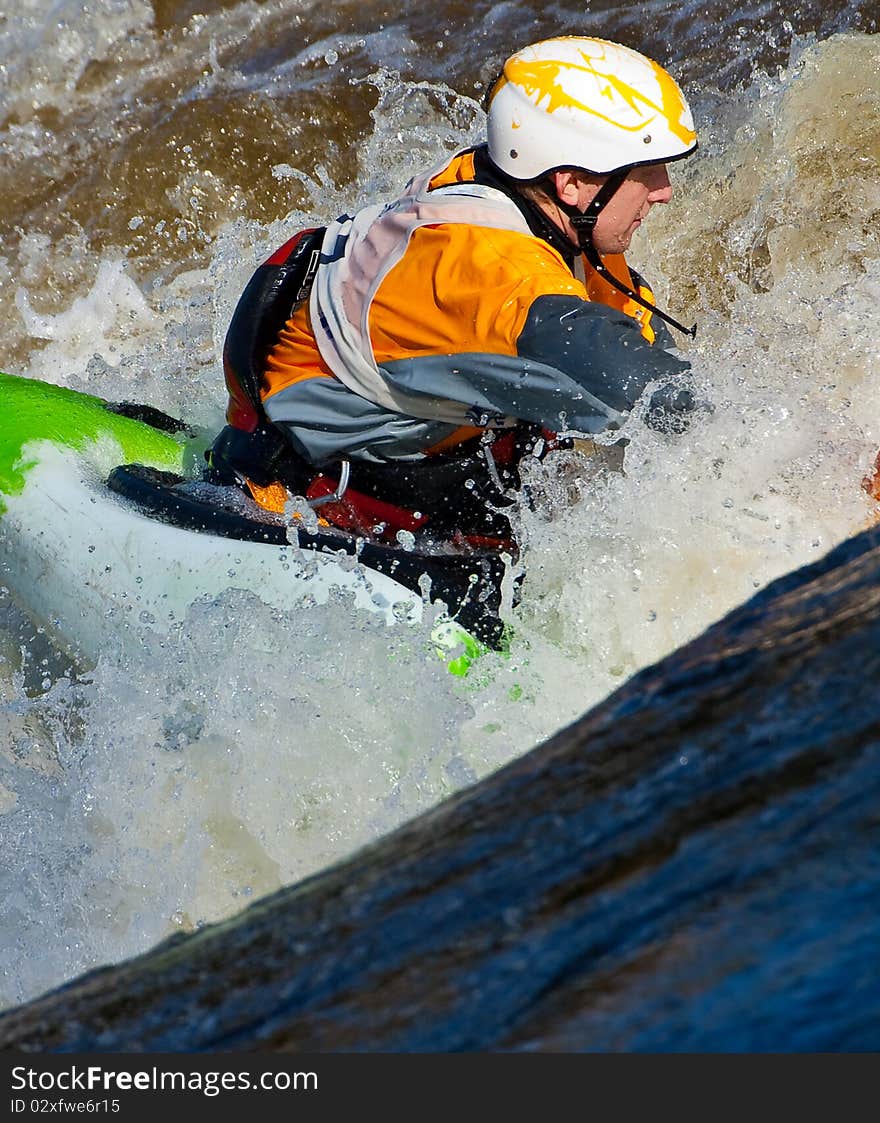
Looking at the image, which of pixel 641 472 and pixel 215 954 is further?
pixel 641 472

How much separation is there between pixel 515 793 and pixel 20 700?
1805 mm

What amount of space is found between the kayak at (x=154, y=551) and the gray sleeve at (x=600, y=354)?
0.49 meters

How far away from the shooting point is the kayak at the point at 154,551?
266 centimetres

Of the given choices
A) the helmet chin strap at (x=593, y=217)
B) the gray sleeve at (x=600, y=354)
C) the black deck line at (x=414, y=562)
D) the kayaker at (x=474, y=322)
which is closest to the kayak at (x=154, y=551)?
the black deck line at (x=414, y=562)

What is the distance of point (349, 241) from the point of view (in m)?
2.76

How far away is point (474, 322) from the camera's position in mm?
2461

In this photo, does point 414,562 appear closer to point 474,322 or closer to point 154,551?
point 474,322

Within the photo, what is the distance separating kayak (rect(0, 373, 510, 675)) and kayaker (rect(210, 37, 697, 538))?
16cm

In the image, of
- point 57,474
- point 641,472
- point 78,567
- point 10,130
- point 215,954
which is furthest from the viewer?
point 10,130

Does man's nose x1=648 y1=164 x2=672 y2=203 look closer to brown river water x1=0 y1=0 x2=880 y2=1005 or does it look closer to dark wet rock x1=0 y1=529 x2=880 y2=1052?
brown river water x1=0 y1=0 x2=880 y2=1005

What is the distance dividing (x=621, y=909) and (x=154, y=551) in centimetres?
176

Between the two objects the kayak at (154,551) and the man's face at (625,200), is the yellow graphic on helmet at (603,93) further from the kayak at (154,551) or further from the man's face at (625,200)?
the kayak at (154,551)

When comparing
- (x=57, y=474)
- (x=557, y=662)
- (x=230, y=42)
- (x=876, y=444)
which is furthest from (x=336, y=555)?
(x=230, y=42)

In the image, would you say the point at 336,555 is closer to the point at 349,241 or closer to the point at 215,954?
the point at 349,241
